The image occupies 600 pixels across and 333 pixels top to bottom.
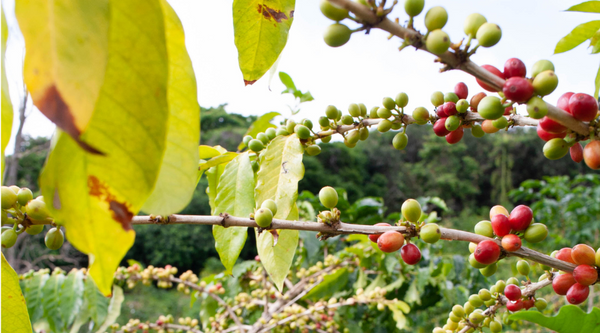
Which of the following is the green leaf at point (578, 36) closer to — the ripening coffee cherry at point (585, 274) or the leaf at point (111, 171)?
the ripening coffee cherry at point (585, 274)

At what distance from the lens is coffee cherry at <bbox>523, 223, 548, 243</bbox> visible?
0.40 metres

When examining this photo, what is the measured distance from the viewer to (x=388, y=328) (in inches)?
59.6

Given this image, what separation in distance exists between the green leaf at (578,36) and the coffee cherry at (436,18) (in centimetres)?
33

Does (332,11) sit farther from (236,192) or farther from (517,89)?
(236,192)

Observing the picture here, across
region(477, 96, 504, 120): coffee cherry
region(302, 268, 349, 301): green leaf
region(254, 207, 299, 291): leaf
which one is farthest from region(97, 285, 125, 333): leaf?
region(477, 96, 504, 120): coffee cherry

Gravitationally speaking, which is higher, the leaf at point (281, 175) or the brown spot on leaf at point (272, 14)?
the brown spot on leaf at point (272, 14)

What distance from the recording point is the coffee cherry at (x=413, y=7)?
29cm

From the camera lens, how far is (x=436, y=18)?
0.90 feet

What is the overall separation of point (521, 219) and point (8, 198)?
1.75 feet

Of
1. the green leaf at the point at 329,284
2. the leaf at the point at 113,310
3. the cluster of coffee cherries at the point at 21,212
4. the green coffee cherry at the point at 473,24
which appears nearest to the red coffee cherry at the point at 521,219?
the green coffee cherry at the point at 473,24

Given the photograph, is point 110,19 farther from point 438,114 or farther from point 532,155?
point 532,155

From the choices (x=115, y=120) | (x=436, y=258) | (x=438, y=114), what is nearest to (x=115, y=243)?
(x=115, y=120)

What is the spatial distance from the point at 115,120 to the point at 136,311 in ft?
24.5

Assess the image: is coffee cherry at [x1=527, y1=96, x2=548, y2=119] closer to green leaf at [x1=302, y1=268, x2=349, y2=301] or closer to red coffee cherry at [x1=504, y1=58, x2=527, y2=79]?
red coffee cherry at [x1=504, y1=58, x2=527, y2=79]
